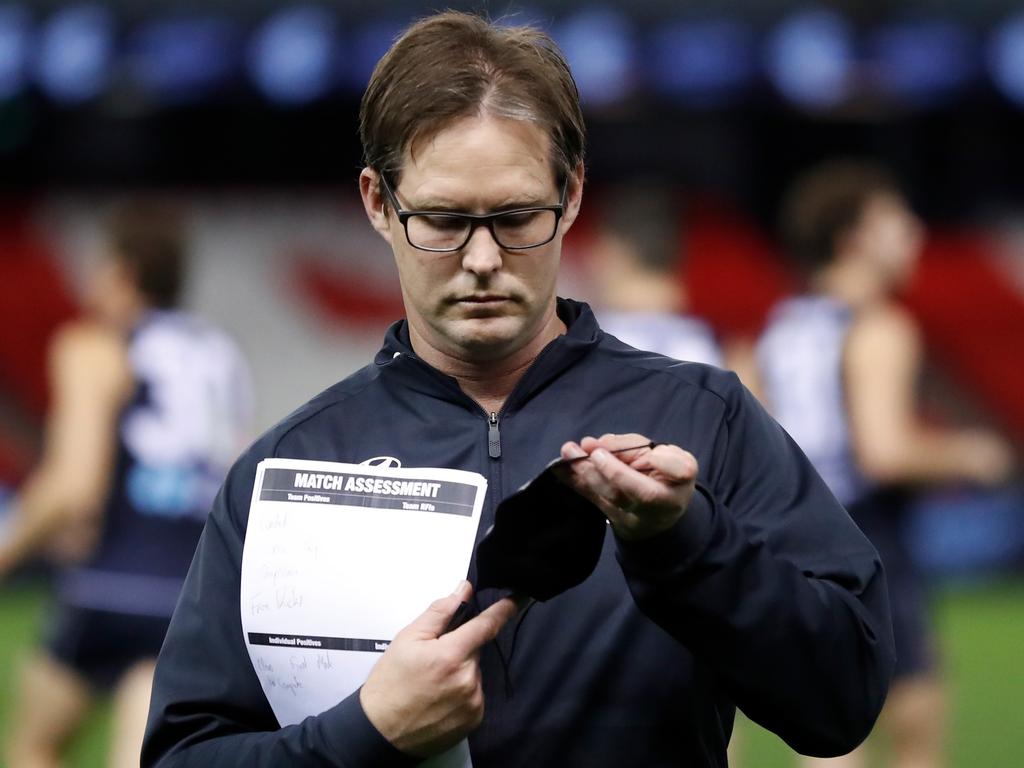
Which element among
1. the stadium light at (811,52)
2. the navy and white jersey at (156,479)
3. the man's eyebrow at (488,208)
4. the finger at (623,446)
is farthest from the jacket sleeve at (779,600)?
the stadium light at (811,52)

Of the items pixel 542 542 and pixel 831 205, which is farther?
pixel 831 205

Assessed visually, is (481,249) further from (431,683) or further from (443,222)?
(431,683)

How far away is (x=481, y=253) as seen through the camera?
2.35 meters

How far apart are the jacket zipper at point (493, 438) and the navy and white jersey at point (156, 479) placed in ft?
10.00

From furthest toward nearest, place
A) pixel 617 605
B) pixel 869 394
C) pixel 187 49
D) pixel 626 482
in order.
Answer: pixel 187 49 → pixel 869 394 → pixel 617 605 → pixel 626 482

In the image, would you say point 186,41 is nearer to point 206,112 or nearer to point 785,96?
point 206,112

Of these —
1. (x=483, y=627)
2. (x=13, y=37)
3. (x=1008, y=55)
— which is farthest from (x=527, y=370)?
(x=1008, y=55)

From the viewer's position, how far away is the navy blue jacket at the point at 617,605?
2.16m

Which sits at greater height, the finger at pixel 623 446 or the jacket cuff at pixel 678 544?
the finger at pixel 623 446

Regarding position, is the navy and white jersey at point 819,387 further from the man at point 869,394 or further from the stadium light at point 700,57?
the stadium light at point 700,57

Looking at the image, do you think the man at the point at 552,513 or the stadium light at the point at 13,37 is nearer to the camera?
the man at the point at 552,513

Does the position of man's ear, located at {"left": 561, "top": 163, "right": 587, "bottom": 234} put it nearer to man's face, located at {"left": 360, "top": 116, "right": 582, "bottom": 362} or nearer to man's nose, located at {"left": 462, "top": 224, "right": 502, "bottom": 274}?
man's face, located at {"left": 360, "top": 116, "right": 582, "bottom": 362}

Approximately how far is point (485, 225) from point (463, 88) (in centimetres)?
19

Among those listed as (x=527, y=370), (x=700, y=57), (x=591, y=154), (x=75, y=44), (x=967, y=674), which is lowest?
(x=967, y=674)
